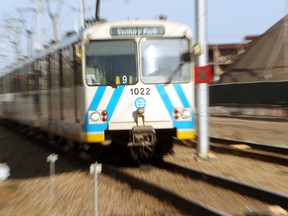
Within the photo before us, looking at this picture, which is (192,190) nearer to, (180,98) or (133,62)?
(180,98)

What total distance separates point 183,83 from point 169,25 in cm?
125

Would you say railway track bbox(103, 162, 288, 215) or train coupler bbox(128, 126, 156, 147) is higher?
train coupler bbox(128, 126, 156, 147)

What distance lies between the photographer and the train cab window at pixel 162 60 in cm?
999

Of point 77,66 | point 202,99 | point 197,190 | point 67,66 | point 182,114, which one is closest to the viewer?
point 197,190

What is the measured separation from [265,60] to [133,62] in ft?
161

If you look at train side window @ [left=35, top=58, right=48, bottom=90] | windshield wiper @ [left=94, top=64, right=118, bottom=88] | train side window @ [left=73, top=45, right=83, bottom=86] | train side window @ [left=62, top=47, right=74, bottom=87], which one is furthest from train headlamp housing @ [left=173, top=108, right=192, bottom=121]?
train side window @ [left=35, top=58, right=48, bottom=90]

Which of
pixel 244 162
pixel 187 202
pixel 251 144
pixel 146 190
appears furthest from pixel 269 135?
pixel 187 202

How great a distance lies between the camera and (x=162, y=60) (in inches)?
393

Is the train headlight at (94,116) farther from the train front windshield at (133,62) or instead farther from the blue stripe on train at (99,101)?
the train front windshield at (133,62)

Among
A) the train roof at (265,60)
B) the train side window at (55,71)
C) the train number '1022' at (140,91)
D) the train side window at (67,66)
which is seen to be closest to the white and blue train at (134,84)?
the train number '1022' at (140,91)

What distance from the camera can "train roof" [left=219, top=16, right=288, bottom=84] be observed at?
50.8 m

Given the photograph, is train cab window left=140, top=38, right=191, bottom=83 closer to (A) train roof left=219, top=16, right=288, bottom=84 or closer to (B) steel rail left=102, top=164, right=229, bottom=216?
(B) steel rail left=102, top=164, right=229, bottom=216

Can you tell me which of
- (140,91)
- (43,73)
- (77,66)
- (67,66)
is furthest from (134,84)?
(43,73)

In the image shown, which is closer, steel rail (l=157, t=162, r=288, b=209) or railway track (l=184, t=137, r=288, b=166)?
steel rail (l=157, t=162, r=288, b=209)
